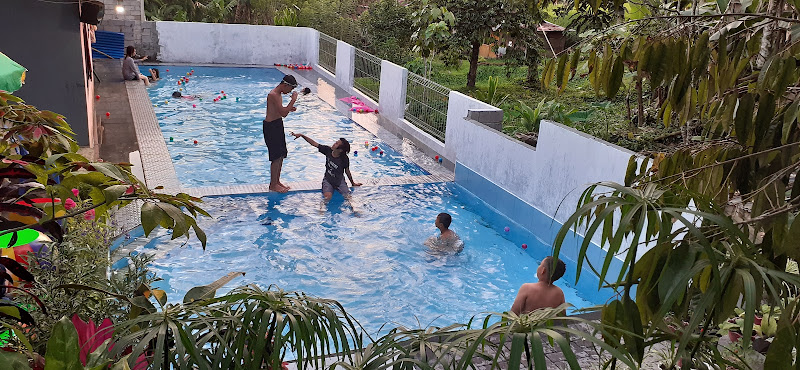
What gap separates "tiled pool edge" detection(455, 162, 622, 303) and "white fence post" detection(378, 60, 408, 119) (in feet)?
10.7

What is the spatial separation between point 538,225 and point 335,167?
307cm

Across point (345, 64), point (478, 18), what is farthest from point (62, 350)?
point (345, 64)

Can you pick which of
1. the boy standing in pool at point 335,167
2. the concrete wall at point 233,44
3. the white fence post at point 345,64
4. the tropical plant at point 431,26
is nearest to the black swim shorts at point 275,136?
the boy standing in pool at point 335,167

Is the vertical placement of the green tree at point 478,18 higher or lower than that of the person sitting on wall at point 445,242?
higher

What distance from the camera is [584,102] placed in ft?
54.3

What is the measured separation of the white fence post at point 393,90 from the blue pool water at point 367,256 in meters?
4.24

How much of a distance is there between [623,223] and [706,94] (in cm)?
150

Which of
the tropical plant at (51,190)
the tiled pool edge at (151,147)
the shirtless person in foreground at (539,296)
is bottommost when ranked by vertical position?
the tiled pool edge at (151,147)

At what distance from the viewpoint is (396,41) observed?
21.1 metres

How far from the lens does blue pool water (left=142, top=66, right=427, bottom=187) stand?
11641mm

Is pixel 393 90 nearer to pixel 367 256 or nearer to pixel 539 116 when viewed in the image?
pixel 539 116

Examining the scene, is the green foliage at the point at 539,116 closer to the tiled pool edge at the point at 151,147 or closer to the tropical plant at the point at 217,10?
the tiled pool edge at the point at 151,147

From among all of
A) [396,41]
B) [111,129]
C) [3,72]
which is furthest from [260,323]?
[396,41]

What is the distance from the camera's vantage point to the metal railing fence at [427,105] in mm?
12891
